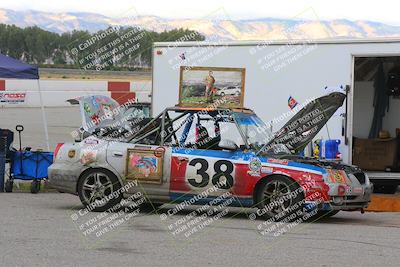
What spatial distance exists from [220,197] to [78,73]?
44349 millimetres

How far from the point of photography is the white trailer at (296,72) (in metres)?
12.6

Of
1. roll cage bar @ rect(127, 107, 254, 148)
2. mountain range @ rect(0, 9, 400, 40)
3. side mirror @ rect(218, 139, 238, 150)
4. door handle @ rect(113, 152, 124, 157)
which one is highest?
mountain range @ rect(0, 9, 400, 40)

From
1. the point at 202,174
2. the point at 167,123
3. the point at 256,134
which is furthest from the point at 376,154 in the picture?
the point at 202,174

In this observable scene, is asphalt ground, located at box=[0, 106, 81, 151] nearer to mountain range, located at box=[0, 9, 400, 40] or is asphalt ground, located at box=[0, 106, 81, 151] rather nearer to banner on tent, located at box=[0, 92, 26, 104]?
banner on tent, located at box=[0, 92, 26, 104]

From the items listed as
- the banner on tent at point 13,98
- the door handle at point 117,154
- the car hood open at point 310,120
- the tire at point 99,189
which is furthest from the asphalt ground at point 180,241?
the banner on tent at point 13,98

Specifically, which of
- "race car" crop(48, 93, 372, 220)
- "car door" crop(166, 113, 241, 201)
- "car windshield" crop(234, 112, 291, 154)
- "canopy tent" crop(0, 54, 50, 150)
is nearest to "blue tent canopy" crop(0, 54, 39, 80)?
"canopy tent" crop(0, 54, 50, 150)

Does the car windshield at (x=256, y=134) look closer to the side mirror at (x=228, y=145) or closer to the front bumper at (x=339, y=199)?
the side mirror at (x=228, y=145)

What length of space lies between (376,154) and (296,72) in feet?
7.73

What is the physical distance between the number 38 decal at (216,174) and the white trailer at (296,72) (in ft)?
12.7

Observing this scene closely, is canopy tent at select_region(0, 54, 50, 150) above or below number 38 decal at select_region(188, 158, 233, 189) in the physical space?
above

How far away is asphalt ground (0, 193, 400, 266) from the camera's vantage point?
6.70 meters

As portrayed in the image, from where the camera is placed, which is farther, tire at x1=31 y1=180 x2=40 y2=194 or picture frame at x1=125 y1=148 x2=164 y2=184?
tire at x1=31 y1=180 x2=40 y2=194

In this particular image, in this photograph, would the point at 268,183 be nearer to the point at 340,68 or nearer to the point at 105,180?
the point at 105,180

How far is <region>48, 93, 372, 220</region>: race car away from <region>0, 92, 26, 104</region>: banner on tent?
2277 centimetres
